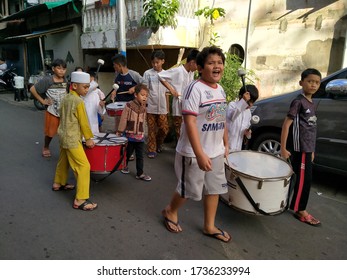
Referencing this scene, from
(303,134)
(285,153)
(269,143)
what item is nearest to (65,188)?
(285,153)

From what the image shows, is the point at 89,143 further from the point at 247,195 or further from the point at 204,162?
the point at 247,195

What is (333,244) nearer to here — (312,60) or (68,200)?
(68,200)

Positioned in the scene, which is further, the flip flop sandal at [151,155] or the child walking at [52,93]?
the flip flop sandal at [151,155]

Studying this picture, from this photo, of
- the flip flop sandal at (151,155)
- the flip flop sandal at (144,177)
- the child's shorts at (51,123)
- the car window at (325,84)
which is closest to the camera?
the car window at (325,84)

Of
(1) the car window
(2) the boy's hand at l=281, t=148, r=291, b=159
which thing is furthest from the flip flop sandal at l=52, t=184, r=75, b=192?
(1) the car window

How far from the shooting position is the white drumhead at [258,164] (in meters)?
2.89

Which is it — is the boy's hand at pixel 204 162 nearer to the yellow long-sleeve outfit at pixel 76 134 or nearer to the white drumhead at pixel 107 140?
the white drumhead at pixel 107 140

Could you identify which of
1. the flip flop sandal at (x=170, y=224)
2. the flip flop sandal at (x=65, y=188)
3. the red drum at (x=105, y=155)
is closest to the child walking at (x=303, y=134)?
the flip flop sandal at (x=170, y=224)

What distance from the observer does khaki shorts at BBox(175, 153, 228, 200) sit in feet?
8.52

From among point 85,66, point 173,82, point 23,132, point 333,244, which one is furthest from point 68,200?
point 85,66

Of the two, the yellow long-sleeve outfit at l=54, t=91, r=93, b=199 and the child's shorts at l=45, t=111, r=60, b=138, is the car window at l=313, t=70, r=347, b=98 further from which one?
the child's shorts at l=45, t=111, r=60, b=138

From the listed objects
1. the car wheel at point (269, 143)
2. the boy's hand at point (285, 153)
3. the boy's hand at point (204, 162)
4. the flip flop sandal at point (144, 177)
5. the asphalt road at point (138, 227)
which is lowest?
the asphalt road at point (138, 227)

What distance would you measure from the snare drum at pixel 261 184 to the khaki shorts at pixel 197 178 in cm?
14

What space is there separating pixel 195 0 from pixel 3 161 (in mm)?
6894
